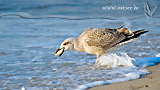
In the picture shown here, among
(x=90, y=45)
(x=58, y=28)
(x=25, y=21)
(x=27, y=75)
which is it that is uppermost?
(x=25, y=21)

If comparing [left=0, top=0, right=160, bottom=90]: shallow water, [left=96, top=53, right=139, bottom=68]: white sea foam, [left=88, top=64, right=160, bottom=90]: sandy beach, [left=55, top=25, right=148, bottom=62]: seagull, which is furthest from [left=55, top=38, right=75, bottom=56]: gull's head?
[left=88, top=64, right=160, bottom=90]: sandy beach

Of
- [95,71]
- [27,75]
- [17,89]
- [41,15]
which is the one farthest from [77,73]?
[41,15]

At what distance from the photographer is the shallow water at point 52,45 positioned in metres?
6.08

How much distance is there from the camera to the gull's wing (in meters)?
7.23

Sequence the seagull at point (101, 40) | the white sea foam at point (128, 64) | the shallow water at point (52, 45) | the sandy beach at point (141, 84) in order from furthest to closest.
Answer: the seagull at point (101, 40) < the shallow water at point (52, 45) < the white sea foam at point (128, 64) < the sandy beach at point (141, 84)

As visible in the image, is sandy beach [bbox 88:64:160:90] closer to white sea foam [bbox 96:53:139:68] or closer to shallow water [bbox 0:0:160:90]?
shallow water [bbox 0:0:160:90]

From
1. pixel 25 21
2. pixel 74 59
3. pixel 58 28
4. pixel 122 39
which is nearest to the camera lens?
pixel 122 39

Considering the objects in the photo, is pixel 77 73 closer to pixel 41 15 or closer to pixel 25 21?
pixel 25 21

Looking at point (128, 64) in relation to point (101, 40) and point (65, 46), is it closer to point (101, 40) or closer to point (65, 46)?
point (101, 40)

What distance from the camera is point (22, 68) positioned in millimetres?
6930

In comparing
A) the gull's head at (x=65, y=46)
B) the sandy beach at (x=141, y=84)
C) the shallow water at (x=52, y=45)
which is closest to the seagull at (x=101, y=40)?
the gull's head at (x=65, y=46)

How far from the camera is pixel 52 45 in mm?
9211

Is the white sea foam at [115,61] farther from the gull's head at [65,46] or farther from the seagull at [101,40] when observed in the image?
the gull's head at [65,46]

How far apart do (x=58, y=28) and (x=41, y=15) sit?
10.1 feet
